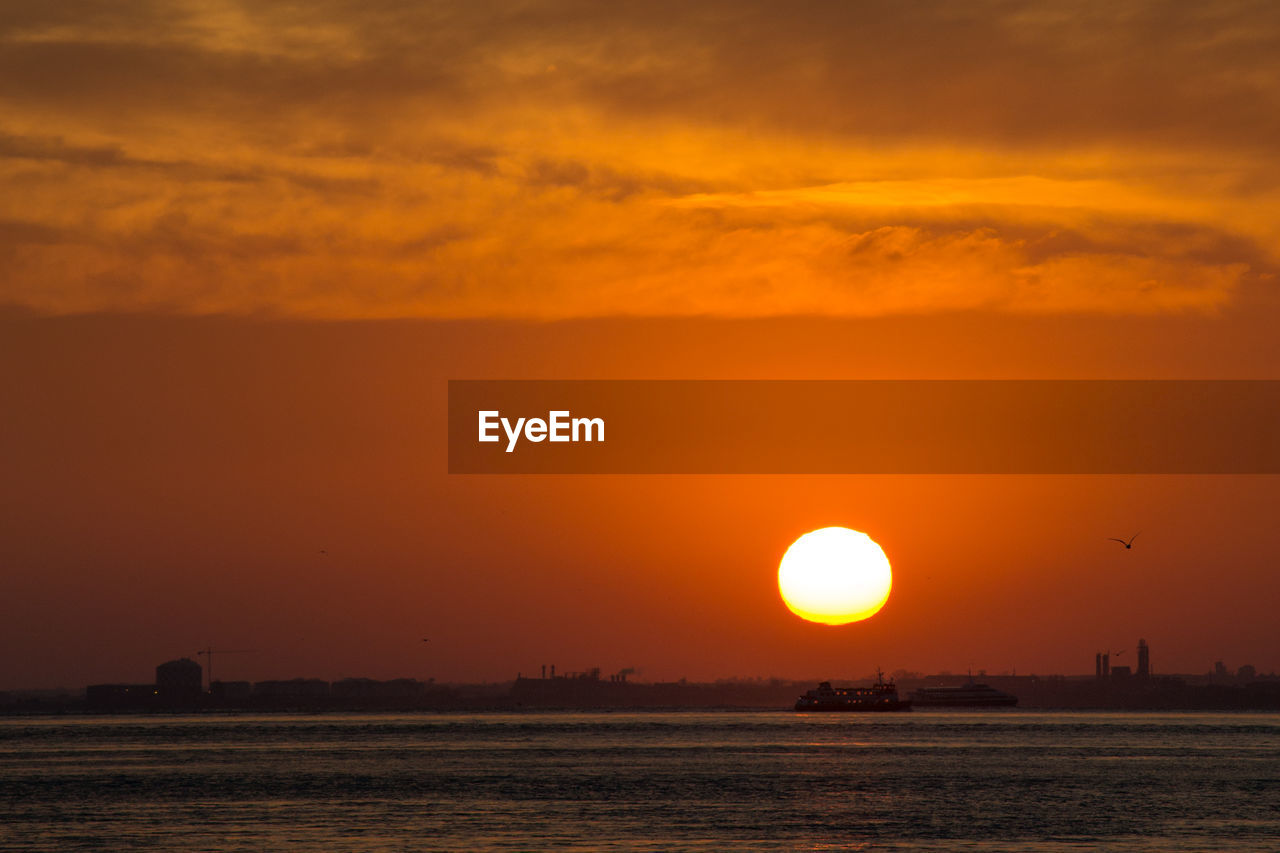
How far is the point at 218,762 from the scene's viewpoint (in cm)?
17350

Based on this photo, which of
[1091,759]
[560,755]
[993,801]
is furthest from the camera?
[560,755]

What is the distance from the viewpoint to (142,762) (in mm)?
176875

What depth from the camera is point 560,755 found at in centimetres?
18812

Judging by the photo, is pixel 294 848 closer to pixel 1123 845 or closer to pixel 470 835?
pixel 470 835

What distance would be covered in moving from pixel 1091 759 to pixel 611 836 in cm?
10616

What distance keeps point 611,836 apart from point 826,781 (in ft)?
171

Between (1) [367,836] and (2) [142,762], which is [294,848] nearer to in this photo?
(1) [367,836]

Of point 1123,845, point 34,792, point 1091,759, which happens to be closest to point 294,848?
point 1123,845

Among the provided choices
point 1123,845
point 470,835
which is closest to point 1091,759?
point 1123,845

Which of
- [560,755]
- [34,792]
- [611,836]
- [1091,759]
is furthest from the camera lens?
[560,755]

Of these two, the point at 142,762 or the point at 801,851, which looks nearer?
the point at 801,851

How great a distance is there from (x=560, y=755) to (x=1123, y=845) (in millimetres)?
115517

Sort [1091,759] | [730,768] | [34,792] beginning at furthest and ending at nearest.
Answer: [1091,759] < [730,768] < [34,792]

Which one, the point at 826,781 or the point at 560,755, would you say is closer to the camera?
the point at 826,781
